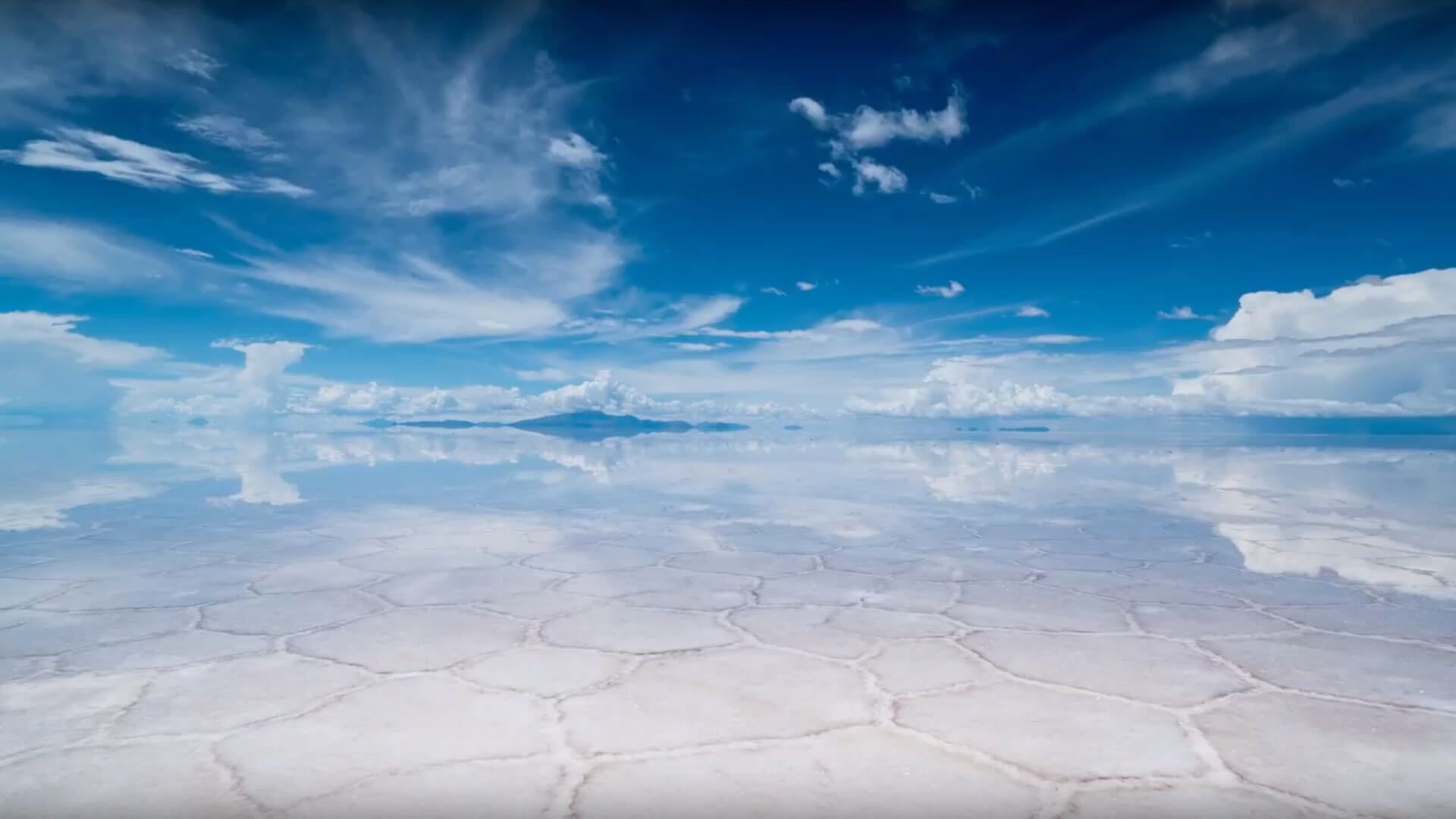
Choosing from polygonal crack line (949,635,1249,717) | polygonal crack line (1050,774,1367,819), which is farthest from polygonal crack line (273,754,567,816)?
polygonal crack line (1050,774,1367,819)

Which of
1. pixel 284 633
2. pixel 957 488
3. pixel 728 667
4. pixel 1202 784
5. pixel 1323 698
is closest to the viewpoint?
pixel 1202 784

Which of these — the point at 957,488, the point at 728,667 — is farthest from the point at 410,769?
the point at 957,488

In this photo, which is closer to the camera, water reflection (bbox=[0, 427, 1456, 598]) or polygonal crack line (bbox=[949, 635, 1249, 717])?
polygonal crack line (bbox=[949, 635, 1249, 717])

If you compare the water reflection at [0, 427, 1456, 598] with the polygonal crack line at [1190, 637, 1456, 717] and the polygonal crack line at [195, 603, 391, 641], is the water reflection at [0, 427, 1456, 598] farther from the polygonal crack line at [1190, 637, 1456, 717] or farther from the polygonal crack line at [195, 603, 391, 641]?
the polygonal crack line at [195, 603, 391, 641]

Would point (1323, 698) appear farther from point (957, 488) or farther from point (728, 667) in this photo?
point (957, 488)

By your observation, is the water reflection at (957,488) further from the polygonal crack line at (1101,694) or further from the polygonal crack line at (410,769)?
the polygonal crack line at (410,769)

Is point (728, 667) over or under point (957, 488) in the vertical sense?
under

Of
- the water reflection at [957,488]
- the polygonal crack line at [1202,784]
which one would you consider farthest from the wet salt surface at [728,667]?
the water reflection at [957,488]

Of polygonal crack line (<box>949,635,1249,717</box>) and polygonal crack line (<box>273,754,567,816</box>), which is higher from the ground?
polygonal crack line (<box>949,635,1249,717</box>)

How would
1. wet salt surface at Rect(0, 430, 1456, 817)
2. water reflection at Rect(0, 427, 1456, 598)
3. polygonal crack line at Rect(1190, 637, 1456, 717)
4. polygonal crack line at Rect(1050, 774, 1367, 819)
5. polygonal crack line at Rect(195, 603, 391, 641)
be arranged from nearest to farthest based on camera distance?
polygonal crack line at Rect(1050, 774, 1367, 819) < wet salt surface at Rect(0, 430, 1456, 817) < polygonal crack line at Rect(1190, 637, 1456, 717) < polygonal crack line at Rect(195, 603, 391, 641) < water reflection at Rect(0, 427, 1456, 598)
